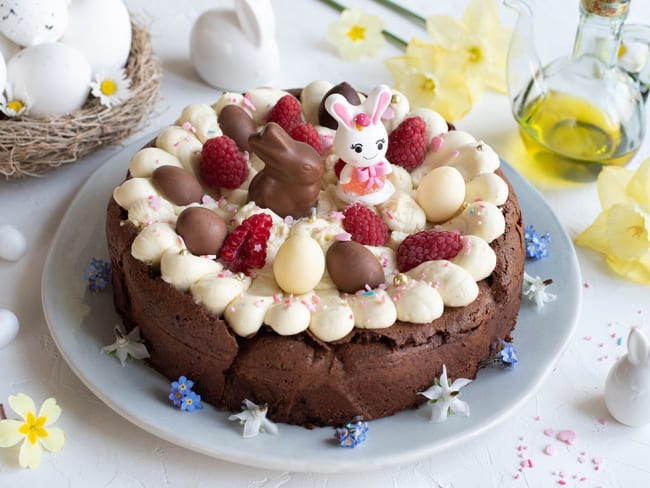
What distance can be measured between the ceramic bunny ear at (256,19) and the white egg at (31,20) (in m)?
0.55

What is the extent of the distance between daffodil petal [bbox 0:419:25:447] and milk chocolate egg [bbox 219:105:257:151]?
0.86 meters

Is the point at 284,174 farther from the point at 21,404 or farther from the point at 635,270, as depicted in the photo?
the point at 635,270

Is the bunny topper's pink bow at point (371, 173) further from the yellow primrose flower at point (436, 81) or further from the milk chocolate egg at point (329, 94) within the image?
the yellow primrose flower at point (436, 81)

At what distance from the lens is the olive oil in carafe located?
8.89ft

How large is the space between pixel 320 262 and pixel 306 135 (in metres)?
0.45

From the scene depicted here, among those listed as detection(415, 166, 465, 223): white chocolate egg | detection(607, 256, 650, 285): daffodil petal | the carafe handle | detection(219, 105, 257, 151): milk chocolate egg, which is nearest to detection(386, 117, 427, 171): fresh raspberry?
detection(415, 166, 465, 223): white chocolate egg

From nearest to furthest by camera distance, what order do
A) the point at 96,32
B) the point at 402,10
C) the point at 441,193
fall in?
the point at 441,193 → the point at 96,32 → the point at 402,10

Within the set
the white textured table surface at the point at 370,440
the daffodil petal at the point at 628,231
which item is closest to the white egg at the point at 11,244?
the white textured table surface at the point at 370,440

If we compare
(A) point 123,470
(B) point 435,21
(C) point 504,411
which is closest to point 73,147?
(A) point 123,470

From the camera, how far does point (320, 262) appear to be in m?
1.98

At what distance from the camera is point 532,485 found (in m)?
1.99

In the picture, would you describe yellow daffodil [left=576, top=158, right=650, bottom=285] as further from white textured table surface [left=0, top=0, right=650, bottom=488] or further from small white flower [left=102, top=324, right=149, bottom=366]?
small white flower [left=102, top=324, right=149, bottom=366]

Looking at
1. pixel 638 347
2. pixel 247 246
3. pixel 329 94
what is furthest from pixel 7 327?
pixel 638 347

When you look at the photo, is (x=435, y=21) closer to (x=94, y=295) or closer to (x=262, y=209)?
(x=262, y=209)
